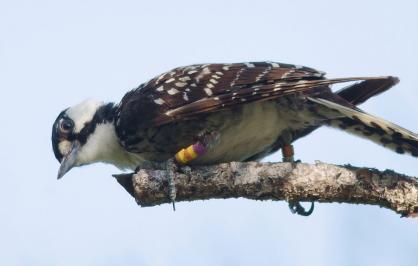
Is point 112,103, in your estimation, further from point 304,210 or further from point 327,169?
point 327,169

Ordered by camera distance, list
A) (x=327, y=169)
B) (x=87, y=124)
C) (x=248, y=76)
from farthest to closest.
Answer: (x=87, y=124) < (x=248, y=76) < (x=327, y=169)

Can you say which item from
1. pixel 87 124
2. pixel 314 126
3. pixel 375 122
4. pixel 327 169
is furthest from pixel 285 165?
pixel 87 124

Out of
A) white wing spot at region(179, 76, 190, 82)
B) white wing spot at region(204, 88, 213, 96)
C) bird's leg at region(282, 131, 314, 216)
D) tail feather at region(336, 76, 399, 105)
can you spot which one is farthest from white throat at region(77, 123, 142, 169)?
tail feather at region(336, 76, 399, 105)

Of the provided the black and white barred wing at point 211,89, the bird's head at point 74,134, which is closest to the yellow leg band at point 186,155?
the black and white barred wing at point 211,89

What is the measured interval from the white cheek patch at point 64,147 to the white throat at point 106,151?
0.40 feet

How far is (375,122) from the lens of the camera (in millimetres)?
5906

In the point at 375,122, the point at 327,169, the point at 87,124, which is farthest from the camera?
the point at 87,124

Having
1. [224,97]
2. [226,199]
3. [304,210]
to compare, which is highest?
[224,97]

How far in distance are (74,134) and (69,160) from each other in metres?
0.31

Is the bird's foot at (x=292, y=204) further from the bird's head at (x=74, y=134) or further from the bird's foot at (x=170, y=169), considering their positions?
the bird's head at (x=74, y=134)

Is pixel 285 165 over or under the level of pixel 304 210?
over

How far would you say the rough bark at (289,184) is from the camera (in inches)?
203

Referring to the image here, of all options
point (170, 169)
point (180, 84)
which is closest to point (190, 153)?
point (170, 169)

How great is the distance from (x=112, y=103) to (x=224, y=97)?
1.62 meters
